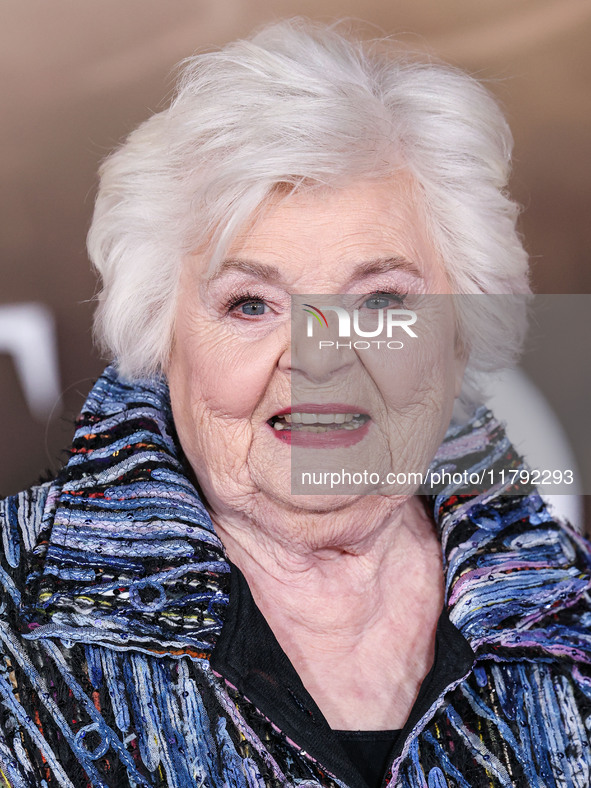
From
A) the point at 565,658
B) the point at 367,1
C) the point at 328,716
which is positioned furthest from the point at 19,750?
the point at 367,1

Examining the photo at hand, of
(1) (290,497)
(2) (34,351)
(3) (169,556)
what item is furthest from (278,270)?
(2) (34,351)

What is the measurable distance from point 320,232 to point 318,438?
0.33 meters

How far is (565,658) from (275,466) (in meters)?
0.56

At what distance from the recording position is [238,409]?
4.60ft

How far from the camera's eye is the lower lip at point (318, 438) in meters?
1.40

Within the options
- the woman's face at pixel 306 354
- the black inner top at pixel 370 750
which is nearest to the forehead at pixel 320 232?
the woman's face at pixel 306 354

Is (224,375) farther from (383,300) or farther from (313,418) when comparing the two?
(383,300)

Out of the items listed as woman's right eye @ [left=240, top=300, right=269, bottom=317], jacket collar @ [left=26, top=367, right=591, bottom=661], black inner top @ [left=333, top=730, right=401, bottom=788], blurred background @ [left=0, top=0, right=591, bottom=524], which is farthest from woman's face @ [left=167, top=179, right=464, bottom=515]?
blurred background @ [left=0, top=0, right=591, bottom=524]

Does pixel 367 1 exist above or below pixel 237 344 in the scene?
above

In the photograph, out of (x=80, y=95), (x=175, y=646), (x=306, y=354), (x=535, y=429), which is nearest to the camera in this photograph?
(x=175, y=646)

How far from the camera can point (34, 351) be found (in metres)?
2.25

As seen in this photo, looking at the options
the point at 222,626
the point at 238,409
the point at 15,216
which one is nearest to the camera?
the point at 222,626

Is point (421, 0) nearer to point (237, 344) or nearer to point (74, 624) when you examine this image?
point (237, 344)

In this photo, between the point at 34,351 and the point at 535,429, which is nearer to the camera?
the point at 34,351
